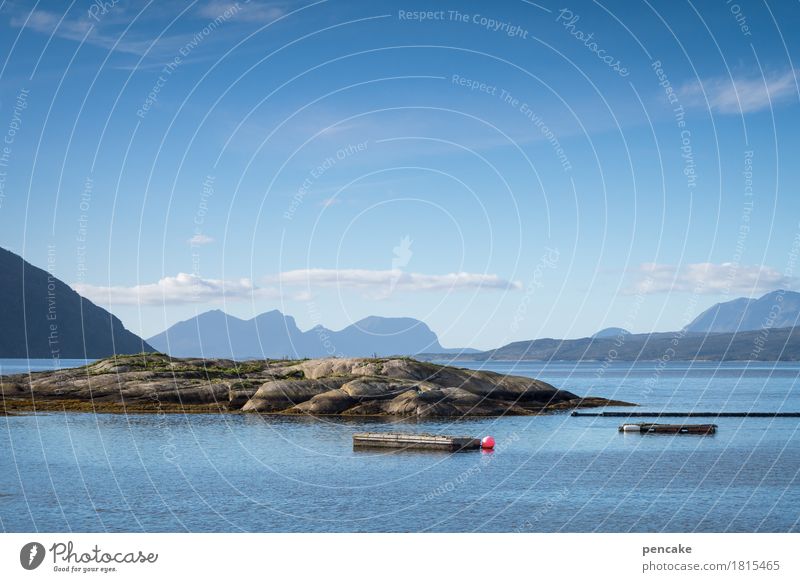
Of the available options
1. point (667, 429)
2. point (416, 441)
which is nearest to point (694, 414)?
point (667, 429)

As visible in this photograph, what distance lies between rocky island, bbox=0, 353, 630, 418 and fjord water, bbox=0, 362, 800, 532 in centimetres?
962

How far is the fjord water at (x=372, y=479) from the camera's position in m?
47.0

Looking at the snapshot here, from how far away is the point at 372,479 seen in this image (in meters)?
61.2

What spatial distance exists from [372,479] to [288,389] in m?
50.5

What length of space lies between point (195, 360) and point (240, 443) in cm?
5487

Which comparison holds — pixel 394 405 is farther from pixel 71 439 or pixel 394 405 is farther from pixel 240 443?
pixel 71 439

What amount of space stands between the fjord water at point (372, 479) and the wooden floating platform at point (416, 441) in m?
1.88

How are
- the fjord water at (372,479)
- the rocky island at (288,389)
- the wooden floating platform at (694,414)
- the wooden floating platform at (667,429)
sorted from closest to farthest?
the fjord water at (372,479) < the wooden floating platform at (667,429) < the rocky island at (288,389) < the wooden floating platform at (694,414)

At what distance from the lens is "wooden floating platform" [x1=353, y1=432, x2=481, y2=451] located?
7710 cm
